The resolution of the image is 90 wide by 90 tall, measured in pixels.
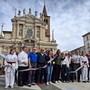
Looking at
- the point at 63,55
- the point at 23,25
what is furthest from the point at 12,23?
the point at 63,55

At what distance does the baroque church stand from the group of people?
104 ft

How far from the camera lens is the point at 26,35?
138 feet

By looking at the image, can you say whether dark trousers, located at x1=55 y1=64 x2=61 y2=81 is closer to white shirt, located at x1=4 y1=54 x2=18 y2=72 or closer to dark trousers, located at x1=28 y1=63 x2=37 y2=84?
dark trousers, located at x1=28 y1=63 x2=37 y2=84

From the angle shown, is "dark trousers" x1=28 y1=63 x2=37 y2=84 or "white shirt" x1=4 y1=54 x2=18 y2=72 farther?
"dark trousers" x1=28 y1=63 x2=37 y2=84

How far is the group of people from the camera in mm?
6727

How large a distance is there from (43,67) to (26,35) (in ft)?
114

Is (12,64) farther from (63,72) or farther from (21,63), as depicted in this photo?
(63,72)

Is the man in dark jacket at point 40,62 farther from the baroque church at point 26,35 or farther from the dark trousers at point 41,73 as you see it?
the baroque church at point 26,35

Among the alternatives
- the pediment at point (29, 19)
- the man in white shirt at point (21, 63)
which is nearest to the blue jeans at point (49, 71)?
the man in white shirt at point (21, 63)

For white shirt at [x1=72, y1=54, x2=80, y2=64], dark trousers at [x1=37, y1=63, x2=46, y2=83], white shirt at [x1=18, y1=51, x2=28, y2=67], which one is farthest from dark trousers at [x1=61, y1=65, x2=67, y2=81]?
white shirt at [x1=18, y1=51, x2=28, y2=67]

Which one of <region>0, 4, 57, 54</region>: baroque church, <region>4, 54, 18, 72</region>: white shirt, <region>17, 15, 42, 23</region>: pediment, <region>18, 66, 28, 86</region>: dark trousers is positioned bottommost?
<region>18, 66, 28, 86</region>: dark trousers

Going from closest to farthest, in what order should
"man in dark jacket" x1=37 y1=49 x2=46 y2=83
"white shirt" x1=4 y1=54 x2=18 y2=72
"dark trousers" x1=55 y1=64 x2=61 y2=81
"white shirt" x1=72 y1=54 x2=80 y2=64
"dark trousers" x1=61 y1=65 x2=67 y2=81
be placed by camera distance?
"white shirt" x1=4 y1=54 x2=18 y2=72
"man in dark jacket" x1=37 y1=49 x2=46 y2=83
"dark trousers" x1=55 y1=64 x2=61 y2=81
"dark trousers" x1=61 y1=65 x2=67 y2=81
"white shirt" x1=72 y1=54 x2=80 y2=64

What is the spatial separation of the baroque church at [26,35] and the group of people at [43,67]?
31731 mm

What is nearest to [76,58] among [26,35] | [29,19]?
[26,35]
